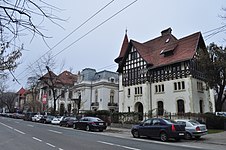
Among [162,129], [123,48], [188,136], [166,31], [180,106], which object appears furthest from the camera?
[123,48]

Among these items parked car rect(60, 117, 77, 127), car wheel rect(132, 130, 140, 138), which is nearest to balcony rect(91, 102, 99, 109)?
parked car rect(60, 117, 77, 127)

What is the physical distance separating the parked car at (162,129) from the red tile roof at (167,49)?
19208 mm

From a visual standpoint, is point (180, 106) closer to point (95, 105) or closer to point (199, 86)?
point (199, 86)

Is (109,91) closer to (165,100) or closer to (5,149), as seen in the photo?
(165,100)

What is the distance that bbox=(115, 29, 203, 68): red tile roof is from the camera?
35906 millimetres

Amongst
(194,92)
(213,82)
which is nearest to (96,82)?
(194,92)

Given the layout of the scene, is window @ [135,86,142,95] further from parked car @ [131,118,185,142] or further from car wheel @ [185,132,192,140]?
car wheel @ [185,132,192,140]

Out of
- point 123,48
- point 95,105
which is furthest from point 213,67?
point 95,105

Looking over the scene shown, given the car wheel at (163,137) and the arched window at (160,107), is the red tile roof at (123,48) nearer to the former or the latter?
the arched window at (160,107)

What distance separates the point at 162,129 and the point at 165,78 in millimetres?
21882

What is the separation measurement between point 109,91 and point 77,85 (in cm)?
955

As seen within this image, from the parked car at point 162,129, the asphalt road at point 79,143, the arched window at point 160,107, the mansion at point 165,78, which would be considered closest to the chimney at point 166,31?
the mansion at point 165,78

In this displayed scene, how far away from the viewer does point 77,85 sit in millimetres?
61125

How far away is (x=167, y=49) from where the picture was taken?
39.6 metres
